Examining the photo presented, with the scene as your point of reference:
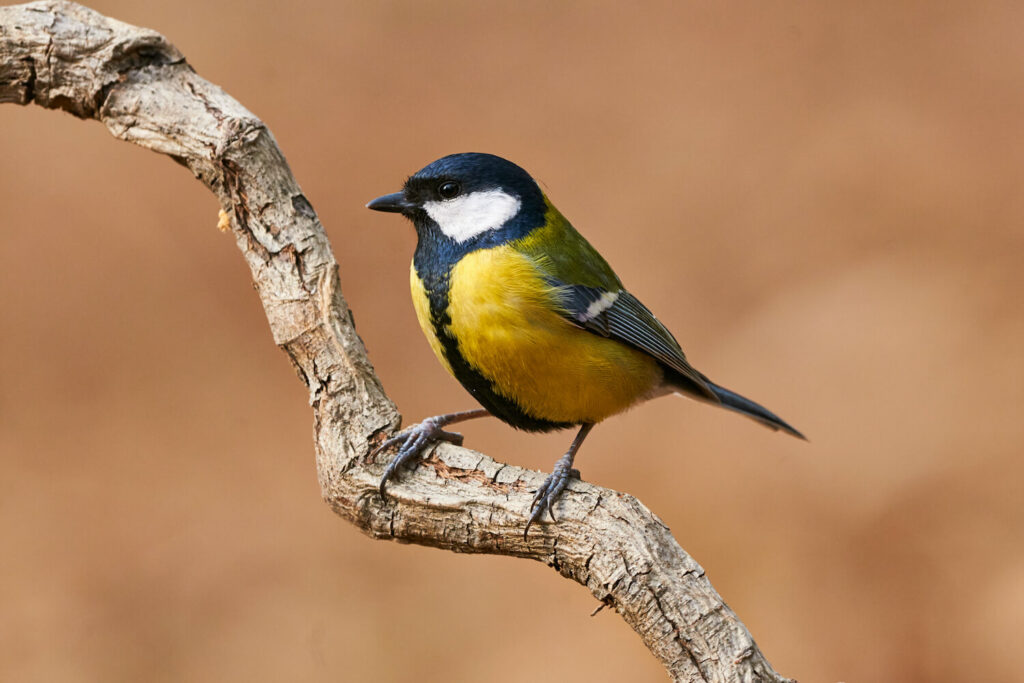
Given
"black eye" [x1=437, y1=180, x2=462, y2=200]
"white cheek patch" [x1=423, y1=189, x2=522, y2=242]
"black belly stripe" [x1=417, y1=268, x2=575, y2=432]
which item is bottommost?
"black belly stripe" [x1=417, y1=268, x2=575, y2=432]

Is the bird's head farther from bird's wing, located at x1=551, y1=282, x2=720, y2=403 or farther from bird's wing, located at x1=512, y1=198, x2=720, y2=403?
bird's wing, located at x1=551, y1=282, x2=720, y2=403

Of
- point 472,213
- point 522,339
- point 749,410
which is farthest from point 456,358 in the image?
point 749,410

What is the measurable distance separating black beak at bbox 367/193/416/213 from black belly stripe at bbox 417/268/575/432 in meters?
0.15

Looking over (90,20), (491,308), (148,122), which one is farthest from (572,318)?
(90,20)

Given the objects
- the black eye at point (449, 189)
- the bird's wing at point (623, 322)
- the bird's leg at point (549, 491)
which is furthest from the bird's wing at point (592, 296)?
the bird's leg at point (549, 491)

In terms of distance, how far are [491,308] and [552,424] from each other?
12.8 inches

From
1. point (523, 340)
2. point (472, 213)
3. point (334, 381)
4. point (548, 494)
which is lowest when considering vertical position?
point (548, 494)

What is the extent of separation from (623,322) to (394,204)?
554mm

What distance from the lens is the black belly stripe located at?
6.08 ft

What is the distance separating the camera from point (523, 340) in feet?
5.95

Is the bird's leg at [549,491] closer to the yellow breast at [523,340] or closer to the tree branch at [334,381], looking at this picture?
the tree branch at [334,381]

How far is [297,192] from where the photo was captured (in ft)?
6.38

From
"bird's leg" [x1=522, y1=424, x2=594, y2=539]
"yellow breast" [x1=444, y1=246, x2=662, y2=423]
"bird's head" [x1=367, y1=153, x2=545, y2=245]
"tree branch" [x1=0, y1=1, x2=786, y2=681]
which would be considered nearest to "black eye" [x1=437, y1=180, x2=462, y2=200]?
"bird's head" [x1=367, y1=153, x2=545, y2=245]

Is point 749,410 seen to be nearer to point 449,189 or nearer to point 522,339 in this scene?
point 522,339
